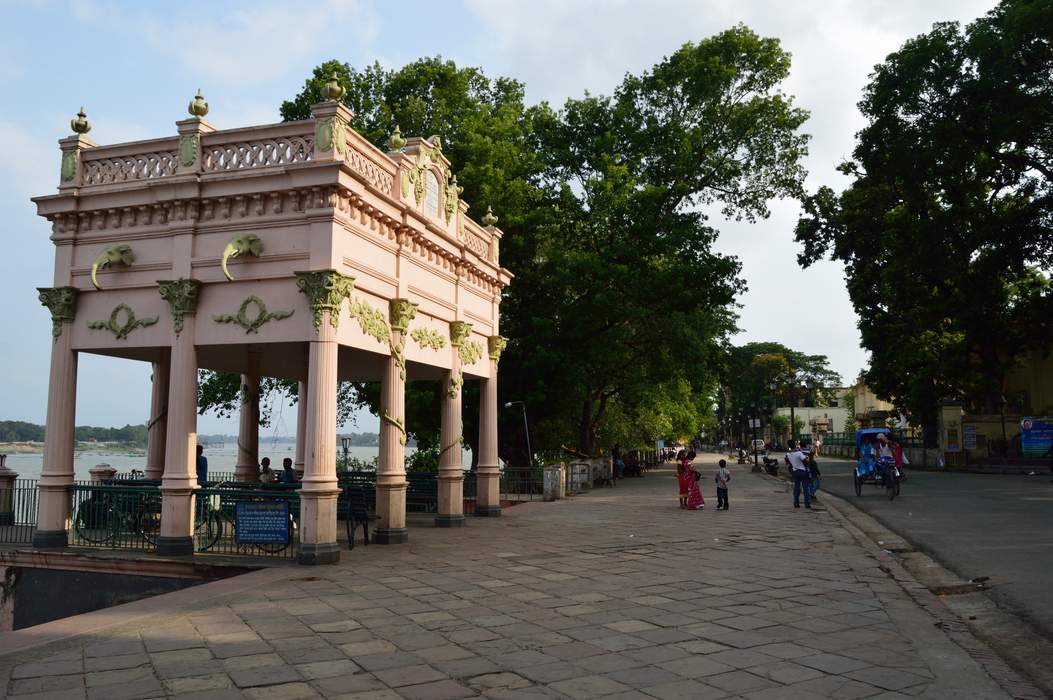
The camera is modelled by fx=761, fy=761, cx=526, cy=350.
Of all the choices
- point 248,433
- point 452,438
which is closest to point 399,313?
point 452,438

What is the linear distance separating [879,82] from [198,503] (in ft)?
101

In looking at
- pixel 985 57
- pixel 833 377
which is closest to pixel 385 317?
pixel 985 57

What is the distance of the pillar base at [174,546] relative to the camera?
11578 millimetres

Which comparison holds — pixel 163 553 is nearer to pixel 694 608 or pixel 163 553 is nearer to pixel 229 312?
pixel 229 312

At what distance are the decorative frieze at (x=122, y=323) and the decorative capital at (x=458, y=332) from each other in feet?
20.1

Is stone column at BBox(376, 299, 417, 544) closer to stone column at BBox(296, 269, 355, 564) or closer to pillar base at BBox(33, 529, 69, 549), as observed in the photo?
stone column at BBox(296, 269, 355, 564)

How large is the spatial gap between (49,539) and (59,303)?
13.0ft

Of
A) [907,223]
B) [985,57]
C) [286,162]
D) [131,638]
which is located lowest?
[131,638]

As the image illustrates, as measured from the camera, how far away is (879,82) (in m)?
31.5

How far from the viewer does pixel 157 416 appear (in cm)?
1516

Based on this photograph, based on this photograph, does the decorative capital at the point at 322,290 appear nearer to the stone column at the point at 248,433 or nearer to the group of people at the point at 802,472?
the stone column at the point at 248,433

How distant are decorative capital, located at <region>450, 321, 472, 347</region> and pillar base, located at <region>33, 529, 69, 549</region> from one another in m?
8.04

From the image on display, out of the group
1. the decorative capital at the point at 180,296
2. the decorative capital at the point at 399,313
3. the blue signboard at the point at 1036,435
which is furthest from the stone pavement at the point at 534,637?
the blue signboard at the point at 1036,435

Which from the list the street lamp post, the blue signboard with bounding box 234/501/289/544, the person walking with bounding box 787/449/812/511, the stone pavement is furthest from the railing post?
the person walking with bounding box 787/449/812/511
